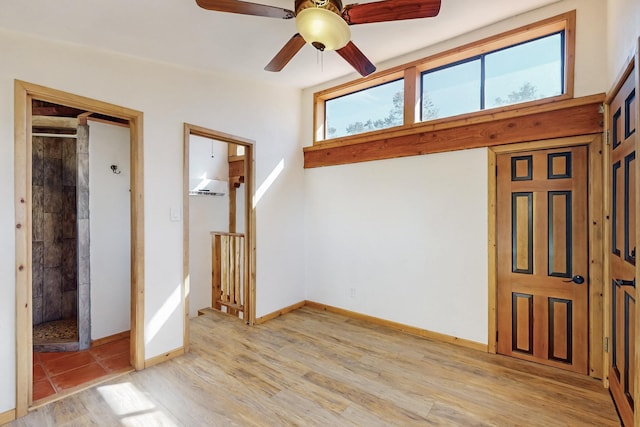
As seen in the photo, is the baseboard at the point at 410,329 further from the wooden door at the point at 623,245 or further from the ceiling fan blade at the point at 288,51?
the ceiling fan blade at the point at 288,51

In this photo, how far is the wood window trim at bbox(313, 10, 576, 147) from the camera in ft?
8.13

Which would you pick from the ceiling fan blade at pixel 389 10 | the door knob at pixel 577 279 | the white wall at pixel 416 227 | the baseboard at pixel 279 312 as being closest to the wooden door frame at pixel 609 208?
the door knob at pixel 577 279

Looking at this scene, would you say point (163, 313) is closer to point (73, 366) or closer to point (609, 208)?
point (73, 366)

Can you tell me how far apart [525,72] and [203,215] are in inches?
185

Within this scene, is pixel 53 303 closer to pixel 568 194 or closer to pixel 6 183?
pixel 6 183

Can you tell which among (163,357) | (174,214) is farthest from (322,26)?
(163,357)

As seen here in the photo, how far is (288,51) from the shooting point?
2146mm

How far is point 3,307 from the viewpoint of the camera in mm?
1953

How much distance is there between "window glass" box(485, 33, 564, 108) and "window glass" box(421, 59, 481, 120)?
117 mm

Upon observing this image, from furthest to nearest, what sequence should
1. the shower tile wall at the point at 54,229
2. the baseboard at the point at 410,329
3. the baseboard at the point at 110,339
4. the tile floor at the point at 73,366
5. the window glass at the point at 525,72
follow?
the shower tile wall at the point at 54,229, the baseboard at the point at 110,339, the baseboard at the point at 410,329, the window glass at the point at 525,72, the tile floor at the point at 73,366

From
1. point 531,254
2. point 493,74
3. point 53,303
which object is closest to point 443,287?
point 531,254

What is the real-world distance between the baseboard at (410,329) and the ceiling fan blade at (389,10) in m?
2.87

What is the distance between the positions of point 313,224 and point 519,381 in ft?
9.14

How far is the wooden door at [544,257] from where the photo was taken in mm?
2469
